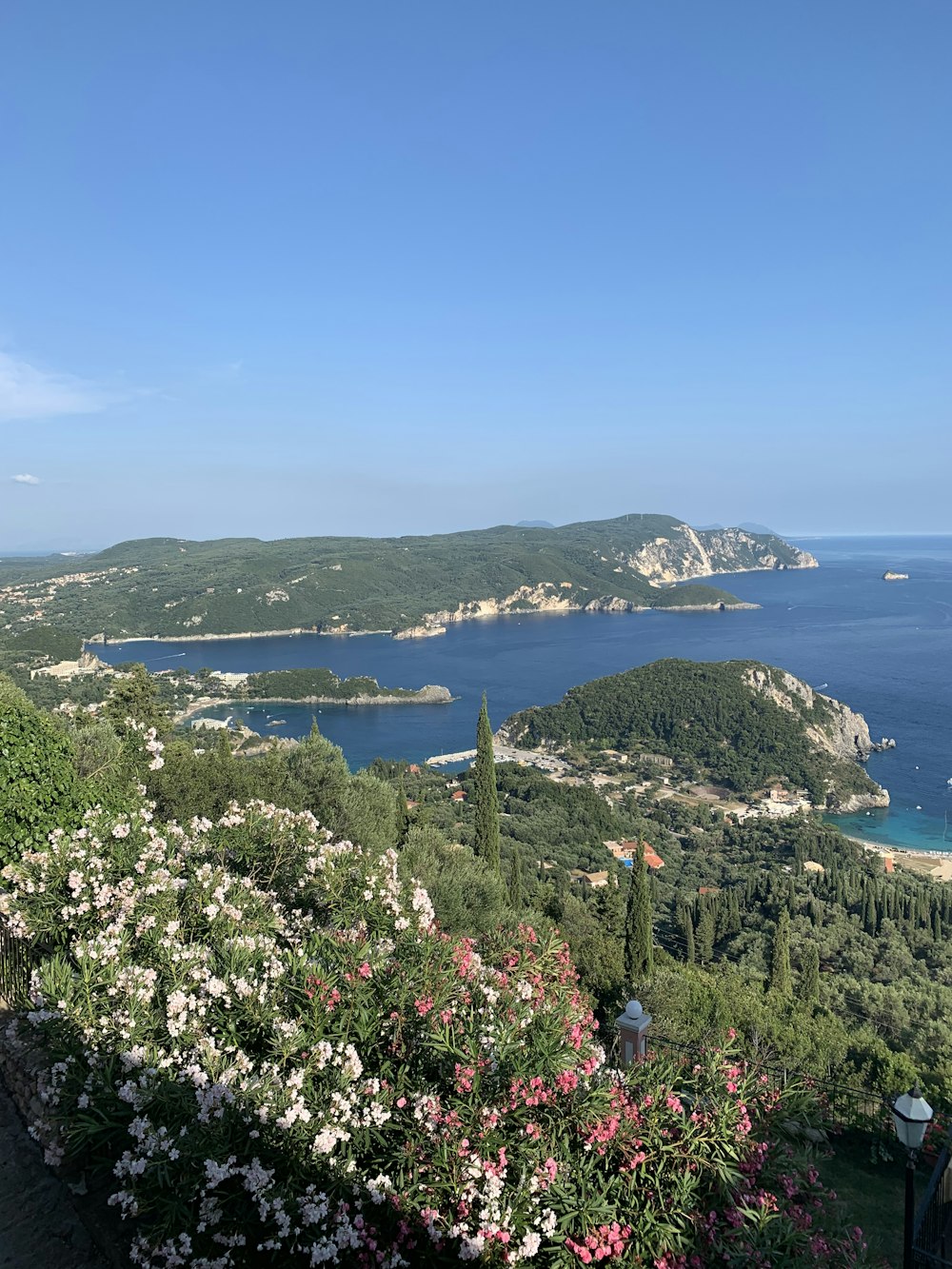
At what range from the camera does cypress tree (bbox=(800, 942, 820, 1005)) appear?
17797 millimetres

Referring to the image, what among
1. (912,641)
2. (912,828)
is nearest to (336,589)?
(912,641)

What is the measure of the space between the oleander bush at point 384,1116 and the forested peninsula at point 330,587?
120335 millimetres

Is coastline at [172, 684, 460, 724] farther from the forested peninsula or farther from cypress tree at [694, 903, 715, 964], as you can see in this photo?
cypress tree at [694, 903, 715, 964]

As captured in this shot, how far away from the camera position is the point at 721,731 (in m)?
64.1

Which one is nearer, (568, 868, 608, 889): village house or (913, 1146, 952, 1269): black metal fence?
(913, 1146, 952, 1269): black metal fence

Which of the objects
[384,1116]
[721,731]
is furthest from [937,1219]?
[721,731]

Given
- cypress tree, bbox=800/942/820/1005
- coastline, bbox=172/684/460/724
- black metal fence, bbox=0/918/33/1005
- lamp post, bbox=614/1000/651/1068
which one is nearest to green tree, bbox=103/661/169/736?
black metal fence, bbox=0/918/33/1005

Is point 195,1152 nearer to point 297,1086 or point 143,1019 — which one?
point 297,1086

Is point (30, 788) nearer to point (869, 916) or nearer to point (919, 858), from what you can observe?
point (869, 916)

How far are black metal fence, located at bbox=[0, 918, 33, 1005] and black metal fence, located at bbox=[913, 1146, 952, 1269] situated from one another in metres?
6.18

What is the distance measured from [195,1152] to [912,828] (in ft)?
175

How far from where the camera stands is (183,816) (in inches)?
423

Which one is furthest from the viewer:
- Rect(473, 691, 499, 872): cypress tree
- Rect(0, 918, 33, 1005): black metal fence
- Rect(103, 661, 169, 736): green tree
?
A: Rect(473, 691, 499, 872): cypress tree

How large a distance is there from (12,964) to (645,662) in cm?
9621
